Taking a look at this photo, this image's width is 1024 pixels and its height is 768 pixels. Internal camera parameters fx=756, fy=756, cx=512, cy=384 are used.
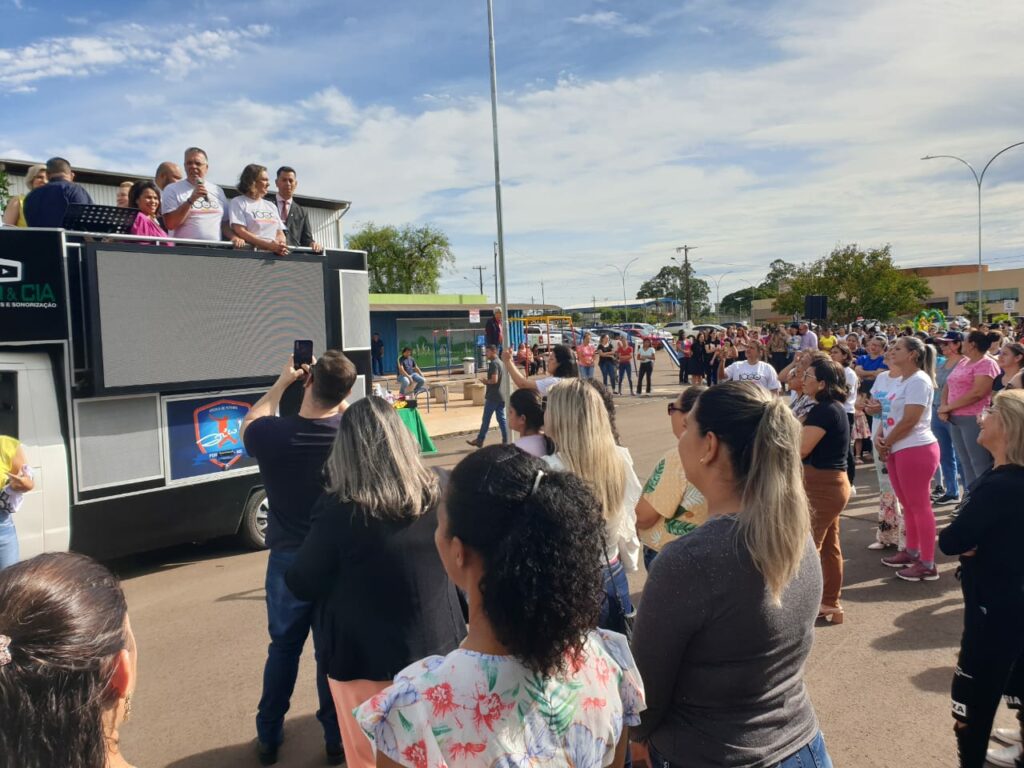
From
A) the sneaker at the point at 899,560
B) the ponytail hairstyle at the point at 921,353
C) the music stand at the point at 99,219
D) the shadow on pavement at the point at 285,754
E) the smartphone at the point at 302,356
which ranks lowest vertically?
the shadow on pavement at the point at 285,754

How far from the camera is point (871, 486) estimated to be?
931cm

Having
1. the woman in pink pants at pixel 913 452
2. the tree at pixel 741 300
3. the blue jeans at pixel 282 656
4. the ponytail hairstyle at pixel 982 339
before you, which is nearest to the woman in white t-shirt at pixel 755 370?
the ponytail hairstyle at pixel 982 339

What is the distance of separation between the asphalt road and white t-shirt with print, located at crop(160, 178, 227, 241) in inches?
119

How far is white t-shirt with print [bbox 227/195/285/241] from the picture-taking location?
6.99 meters

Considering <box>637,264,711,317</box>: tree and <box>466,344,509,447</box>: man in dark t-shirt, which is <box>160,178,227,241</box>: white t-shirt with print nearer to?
<box>466,344,509,447</box>: man in dark t-shirt

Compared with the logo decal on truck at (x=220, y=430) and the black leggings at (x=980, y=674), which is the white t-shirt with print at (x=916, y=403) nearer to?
the black leggings at (x=980, y=674)

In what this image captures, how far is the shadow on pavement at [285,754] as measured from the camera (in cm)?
375

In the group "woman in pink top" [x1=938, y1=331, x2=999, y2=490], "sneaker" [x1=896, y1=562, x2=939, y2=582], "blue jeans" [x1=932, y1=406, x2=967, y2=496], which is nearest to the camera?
"sneaker" [x1=896, y1=562, x2=939, y2=582]

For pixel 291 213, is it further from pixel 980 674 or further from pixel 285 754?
pixel 980 674

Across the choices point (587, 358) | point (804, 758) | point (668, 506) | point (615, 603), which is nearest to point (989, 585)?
point (668, 506)

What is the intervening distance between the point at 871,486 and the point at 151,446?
26.4 feet

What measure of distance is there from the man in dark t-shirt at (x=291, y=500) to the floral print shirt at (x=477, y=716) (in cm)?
191

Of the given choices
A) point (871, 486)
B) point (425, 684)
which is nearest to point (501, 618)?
point (425, 684)

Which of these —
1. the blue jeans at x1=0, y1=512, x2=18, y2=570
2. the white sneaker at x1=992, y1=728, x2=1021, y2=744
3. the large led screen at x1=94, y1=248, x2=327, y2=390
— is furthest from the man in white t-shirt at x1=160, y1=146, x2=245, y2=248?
the white sneaker at x1=992, y1=728, x2=1021, y2=744
